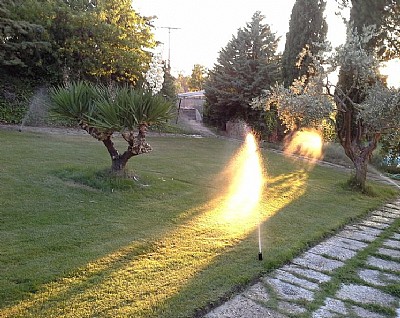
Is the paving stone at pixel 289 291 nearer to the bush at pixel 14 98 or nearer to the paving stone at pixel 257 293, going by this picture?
the paving stone at pixel 257 293

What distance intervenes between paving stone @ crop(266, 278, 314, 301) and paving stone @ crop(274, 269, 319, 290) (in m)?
0.06

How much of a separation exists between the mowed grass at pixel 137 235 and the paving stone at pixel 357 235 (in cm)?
13

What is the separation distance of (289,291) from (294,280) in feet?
0.71

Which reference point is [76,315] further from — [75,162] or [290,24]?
[290,24]

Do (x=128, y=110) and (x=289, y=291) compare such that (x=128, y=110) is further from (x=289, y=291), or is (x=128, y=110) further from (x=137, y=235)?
(x=289, y=291)

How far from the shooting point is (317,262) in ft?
10.7

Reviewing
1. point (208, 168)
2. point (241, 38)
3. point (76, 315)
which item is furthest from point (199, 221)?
point (241, 38)

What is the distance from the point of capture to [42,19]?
12.2 metres

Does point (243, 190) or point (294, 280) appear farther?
point (243, 190)

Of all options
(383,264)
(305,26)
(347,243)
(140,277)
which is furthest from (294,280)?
(305,26)

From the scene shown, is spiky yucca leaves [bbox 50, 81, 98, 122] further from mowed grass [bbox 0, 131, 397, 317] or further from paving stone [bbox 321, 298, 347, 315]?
paving stone [bbox 321, 298, 347, 315]

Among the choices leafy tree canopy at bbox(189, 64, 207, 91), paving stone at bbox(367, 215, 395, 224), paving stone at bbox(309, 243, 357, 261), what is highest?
leafy tree canopy at bbox(189, 64, 207, 91)

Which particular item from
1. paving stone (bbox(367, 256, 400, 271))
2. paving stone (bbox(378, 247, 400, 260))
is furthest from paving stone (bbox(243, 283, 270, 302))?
paving stone (bbox(378, 247, 400, 260))

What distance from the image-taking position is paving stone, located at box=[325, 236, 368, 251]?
376cm
